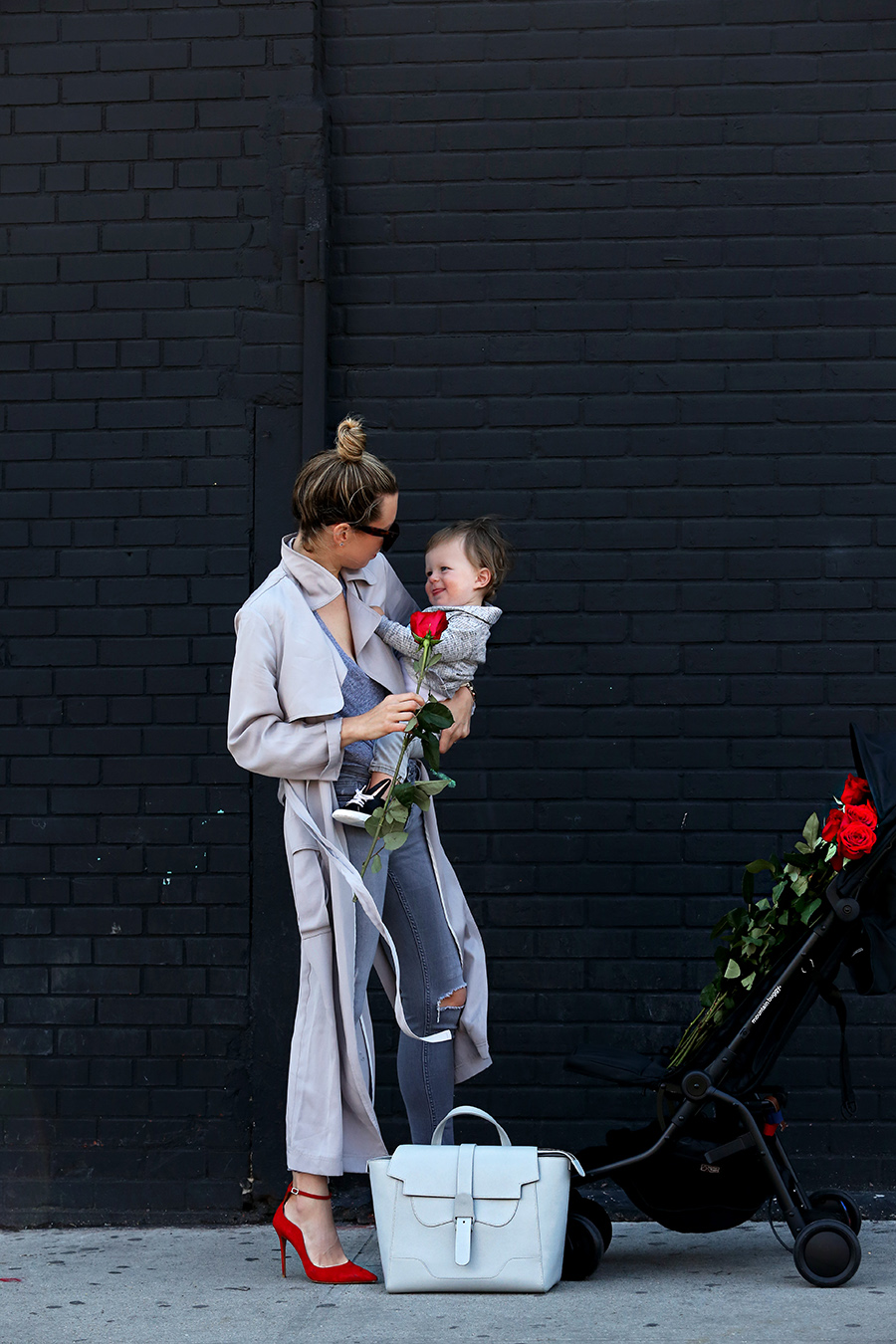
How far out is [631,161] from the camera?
458cm

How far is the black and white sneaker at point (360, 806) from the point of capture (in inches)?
144

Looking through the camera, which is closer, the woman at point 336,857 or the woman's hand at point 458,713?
the woman at point 336,857

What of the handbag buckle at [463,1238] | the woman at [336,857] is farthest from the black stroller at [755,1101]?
the woman at [336,857]

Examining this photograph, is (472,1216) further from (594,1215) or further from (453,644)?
(453,644)

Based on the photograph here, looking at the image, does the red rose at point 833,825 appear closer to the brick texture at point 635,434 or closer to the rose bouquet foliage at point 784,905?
the rose bouquet foliage at point 784,905

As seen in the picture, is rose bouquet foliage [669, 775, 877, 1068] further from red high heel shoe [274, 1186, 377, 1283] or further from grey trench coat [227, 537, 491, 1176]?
red high heel shoe [274, 1186, 377, 1283]

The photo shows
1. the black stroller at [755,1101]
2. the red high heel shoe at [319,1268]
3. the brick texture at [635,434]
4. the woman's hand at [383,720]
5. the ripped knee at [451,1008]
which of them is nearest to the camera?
the black stroller at [755,1101]

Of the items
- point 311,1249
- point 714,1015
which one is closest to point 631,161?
point 714,1015

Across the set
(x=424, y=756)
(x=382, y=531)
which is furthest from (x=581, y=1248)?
(x=382, y=531)

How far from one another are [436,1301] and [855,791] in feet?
5.28

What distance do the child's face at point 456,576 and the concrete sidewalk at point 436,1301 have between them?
1.76 metres

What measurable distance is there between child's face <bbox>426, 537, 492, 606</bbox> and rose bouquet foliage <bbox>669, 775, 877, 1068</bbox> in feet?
3.33

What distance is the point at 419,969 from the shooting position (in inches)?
150

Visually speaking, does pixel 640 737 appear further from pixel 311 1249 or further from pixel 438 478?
pixel 311 1249
